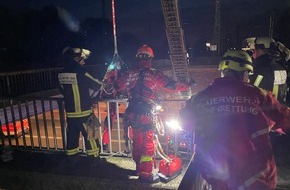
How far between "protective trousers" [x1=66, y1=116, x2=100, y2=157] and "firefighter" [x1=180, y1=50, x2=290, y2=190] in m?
2.99

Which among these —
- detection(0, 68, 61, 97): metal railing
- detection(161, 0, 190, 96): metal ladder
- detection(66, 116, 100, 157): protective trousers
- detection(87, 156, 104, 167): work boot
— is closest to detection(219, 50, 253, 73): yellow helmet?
detection(66, 116, 100, 157): protective trousers

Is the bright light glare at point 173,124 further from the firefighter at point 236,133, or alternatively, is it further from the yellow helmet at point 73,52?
the firefighter at point 236,133

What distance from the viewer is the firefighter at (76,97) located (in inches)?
194

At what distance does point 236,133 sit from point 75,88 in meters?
3.36

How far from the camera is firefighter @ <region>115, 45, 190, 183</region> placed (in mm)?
4440

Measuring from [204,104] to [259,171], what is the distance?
736 mm

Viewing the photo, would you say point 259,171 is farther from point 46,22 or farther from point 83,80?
point 46,22

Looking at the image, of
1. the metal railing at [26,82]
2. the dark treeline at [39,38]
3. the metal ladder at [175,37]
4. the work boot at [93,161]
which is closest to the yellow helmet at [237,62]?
the work boot at [93,161]

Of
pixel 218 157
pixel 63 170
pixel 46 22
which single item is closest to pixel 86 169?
pixel 63 170

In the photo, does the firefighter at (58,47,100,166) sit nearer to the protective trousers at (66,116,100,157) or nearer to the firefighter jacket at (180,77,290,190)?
the protective trousers at (66,116,100,157)

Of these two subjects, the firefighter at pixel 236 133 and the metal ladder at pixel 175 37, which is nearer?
the firefighter at pixel 236 133

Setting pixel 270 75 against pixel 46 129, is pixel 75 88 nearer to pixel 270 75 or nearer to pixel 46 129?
pixel 46 129

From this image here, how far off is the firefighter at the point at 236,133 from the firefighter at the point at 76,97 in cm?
292

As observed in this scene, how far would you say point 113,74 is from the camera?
17.2 ft
